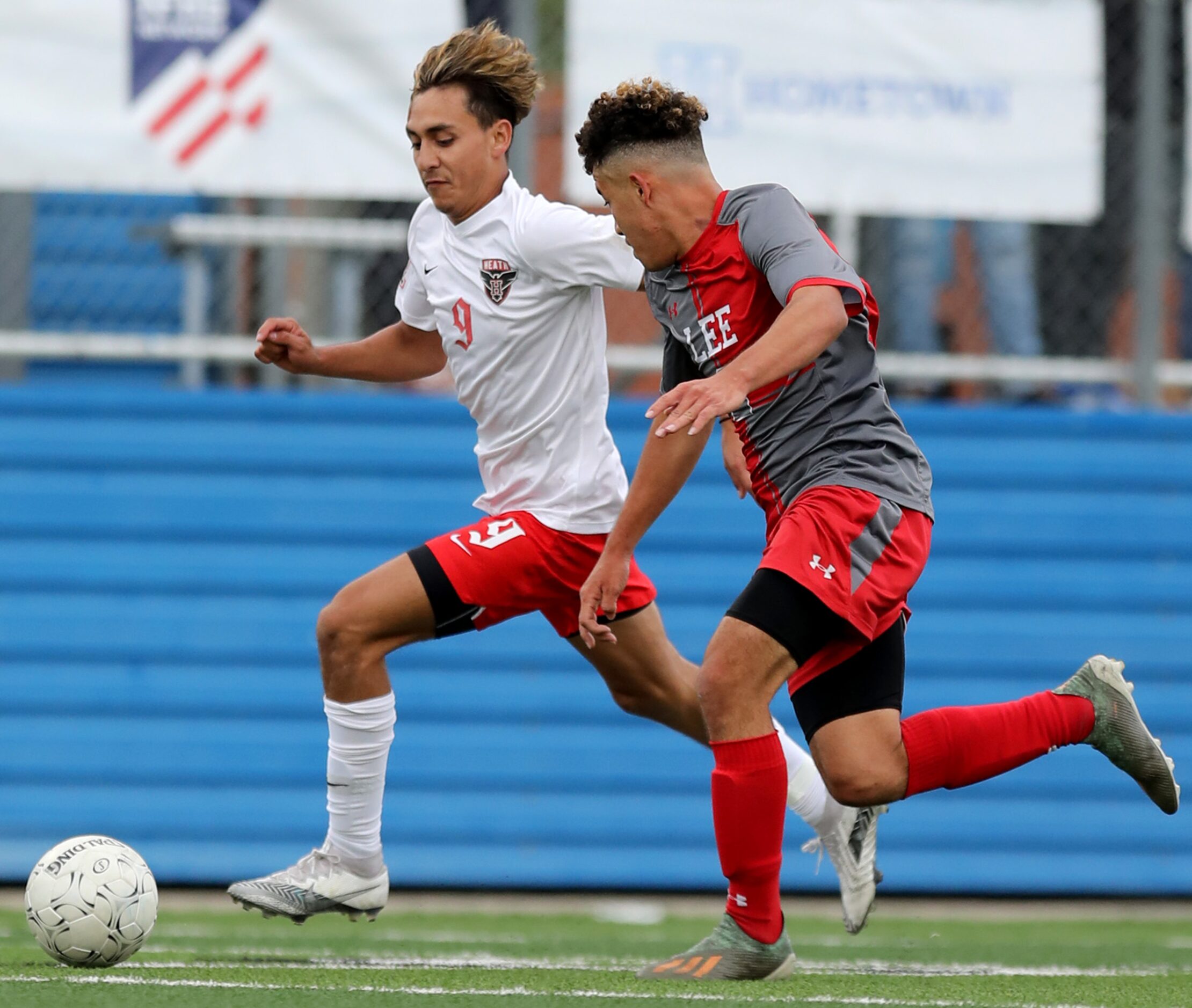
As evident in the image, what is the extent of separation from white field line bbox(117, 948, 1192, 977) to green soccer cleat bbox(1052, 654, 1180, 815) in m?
0.61

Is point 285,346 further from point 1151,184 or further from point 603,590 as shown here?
point 1151,184

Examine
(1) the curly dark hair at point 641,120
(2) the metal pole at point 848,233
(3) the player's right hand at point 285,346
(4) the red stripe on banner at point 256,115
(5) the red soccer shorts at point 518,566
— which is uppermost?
(4) the red stripe on banner at point 256,115

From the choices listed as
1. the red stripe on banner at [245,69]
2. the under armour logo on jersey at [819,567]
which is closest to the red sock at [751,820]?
the under armour logo on jersey at [819,567]

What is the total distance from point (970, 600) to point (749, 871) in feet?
10.9

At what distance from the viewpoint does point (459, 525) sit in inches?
273

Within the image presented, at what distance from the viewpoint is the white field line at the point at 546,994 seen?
143 inches

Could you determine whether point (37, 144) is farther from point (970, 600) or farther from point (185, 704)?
point (970, 600)

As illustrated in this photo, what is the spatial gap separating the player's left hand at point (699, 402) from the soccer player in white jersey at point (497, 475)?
42.6 inches

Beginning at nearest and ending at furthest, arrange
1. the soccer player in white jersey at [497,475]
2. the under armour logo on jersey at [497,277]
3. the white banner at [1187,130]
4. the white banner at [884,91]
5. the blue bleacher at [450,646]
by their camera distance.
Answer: the soccer player in white jersey at [497,475] → the under armour logo on jersey at [497,277] → the white banner at [884,91] → the blue bleacher at [450,646] → the white banner at [1187,130]

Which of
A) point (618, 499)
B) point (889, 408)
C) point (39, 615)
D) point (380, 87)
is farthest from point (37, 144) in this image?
point (889, 408)

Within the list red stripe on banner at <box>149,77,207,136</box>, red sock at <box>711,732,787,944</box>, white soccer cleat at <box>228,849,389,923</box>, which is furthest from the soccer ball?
red stripe on banner at <box>149,77,207,136</box>

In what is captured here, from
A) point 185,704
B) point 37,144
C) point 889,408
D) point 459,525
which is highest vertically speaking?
point 37,144

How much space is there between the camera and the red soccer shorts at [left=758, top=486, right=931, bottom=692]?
3.88m

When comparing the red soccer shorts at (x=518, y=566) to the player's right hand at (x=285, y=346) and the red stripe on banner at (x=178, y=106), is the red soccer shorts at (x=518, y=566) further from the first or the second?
the red stripe on banner at (x=178, y=106)
